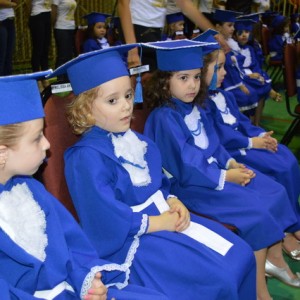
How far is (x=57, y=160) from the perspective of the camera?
6.05 feet

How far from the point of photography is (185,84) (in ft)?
7.55

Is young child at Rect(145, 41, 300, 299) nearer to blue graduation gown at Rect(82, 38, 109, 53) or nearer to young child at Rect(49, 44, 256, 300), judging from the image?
young child at Rect(49, 44, 256, 300)

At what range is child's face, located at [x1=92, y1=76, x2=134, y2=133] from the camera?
180cm

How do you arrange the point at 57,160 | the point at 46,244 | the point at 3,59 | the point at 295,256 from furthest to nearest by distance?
the point at 3,59 < the point at 295,256 < the point at 57,160 < the point at 46,244

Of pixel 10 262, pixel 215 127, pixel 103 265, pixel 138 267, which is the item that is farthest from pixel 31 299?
pixel 215 127

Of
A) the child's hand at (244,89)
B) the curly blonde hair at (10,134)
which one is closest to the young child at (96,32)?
the child's hand at (244,89)

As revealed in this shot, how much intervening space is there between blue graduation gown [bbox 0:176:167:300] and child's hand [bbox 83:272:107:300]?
0.05 ft

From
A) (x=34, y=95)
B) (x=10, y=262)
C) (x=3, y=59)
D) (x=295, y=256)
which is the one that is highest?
(x=34, y=95)

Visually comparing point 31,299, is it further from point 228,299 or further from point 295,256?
point 295,256

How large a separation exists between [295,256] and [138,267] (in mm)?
1209

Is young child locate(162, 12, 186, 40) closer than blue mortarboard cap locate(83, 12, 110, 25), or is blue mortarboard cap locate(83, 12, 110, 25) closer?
young child locate(162, 12, 186, 40)

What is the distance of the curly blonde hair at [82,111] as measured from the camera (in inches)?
71.4

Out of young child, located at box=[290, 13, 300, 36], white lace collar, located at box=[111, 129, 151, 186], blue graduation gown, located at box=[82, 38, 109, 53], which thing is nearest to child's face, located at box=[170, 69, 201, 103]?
white lace collar, located at box=[111, 129, 151, 186]

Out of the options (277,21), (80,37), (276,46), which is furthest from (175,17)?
(277,21)
